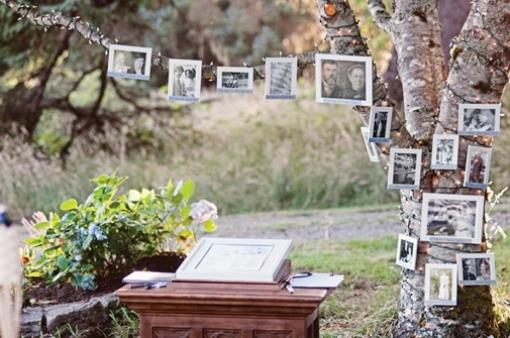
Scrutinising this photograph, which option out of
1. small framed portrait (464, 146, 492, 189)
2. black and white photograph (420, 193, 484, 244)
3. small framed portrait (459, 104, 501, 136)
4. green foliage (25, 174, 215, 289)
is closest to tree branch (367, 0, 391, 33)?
small framed portrait (459, 104, 501, 136)

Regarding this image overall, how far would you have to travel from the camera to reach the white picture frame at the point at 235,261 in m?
3.49

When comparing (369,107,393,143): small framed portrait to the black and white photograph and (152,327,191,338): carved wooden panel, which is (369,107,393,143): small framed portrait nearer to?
the black and white photograph

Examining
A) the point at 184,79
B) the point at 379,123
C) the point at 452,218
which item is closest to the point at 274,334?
the point at 452,218

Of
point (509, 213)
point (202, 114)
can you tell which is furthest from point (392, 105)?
point (202, 114)

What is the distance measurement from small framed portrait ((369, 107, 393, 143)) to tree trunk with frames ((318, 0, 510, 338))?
70 millimetres

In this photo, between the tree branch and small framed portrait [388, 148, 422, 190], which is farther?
the tree branch

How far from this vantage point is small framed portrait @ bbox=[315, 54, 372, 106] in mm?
3896

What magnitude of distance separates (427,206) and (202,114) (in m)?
8.25

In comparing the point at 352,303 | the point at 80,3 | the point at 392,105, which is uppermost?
the point at 80,3

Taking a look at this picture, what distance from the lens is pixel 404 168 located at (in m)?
3.94

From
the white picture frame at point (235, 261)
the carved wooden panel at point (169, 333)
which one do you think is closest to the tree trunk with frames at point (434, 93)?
the white picture frame at point (235, 261)

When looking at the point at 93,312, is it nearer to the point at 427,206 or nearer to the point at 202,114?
the point at 427,206

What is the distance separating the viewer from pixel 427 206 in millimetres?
3865

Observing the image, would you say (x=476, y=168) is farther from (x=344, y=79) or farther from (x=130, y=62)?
(x=130, y=62)
